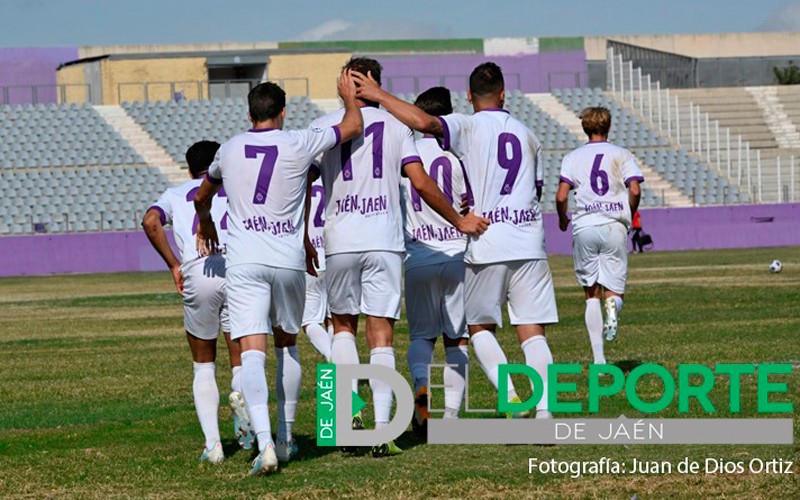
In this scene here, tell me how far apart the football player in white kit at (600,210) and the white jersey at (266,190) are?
182 inches

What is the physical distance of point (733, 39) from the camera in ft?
230

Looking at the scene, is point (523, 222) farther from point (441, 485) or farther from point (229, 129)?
point (229, 129)

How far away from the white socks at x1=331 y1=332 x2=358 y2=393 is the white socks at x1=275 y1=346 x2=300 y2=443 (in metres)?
0.25

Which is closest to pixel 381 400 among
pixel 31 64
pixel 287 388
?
pixel 287 388

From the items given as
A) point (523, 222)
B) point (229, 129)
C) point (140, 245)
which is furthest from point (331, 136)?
point (229, 129)

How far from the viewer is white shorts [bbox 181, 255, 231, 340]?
8969 mm

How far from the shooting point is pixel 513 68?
63.1 meters

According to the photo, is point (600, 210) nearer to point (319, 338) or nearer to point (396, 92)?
point (319, 338)

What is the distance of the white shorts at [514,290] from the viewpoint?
29.3 ft

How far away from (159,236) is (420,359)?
1.86m

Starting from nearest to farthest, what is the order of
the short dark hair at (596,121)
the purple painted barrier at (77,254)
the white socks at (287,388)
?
the white socks at (287,388), the short dark hair at (596,121), the purple painted barrier at (77,254)

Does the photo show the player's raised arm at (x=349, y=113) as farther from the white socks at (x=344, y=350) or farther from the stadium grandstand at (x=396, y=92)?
the stadium grandstand at (x=396, y=92)

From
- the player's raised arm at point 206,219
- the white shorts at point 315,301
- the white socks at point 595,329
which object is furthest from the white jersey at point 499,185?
the white socks at point 595,329

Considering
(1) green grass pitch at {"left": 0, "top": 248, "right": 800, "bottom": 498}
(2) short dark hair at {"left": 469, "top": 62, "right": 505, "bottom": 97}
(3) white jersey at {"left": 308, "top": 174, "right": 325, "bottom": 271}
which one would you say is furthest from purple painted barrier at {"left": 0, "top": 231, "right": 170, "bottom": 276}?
(2) short dark hair at {"left": 469, "top": 62, "right": 505, "bottom": 97}
